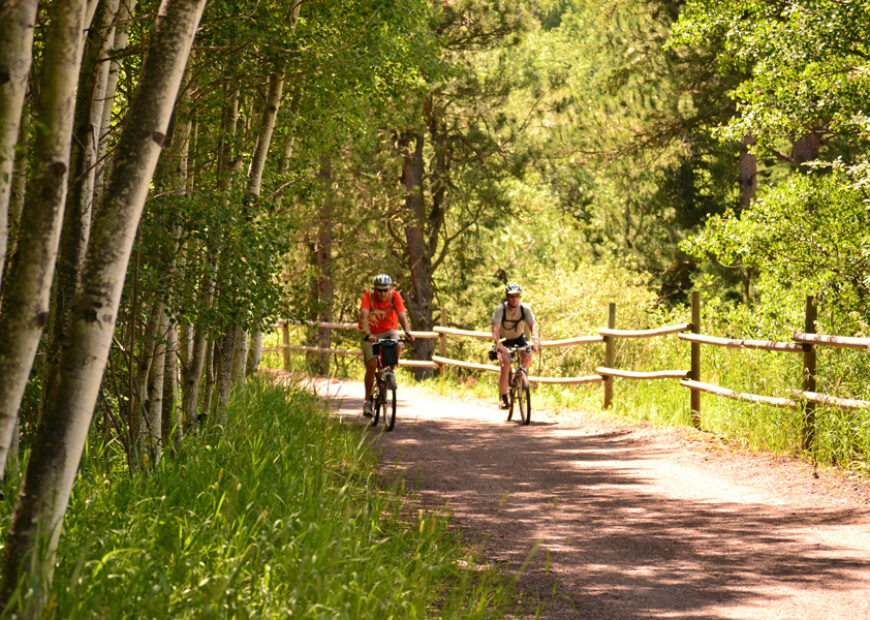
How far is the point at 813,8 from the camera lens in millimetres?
10352

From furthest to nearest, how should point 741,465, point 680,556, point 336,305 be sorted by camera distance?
point 336,305, point 741,465, point 680,556

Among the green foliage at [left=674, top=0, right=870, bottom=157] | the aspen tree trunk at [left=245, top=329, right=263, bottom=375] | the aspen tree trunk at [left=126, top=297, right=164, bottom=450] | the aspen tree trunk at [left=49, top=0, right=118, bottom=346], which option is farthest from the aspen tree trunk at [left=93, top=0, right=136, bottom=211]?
the green foliage at [left=674, top=0, right=870, bottom=157]

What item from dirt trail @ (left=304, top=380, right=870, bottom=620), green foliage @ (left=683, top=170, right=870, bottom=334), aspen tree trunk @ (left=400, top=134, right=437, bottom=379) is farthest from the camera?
aspen tree trunk @ (left=400, top=134, right=437, bottom=379)

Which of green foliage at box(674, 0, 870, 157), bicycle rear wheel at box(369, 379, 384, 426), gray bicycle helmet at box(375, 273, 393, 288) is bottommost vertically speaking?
bicycle rear wheel at box(369, 379, 384, 426)

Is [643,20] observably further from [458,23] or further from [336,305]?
A: [336,305]

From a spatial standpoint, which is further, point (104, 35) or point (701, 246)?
point (701, 246)

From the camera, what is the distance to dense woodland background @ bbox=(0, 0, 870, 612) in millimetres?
3490

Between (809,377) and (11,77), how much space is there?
8.17m

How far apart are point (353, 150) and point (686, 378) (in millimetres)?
13635

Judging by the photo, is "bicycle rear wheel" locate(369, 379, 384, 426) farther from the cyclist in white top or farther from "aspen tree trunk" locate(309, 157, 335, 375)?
"aspen tree trunk" locate(309, 157, 335, 375)

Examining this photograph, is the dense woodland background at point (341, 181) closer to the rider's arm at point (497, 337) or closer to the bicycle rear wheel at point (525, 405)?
the rider's arm at point (497, 337)

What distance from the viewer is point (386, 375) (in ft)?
39.5

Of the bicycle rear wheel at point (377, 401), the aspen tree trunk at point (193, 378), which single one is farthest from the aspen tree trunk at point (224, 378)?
the bicycle rear wheel at point (377, 401)

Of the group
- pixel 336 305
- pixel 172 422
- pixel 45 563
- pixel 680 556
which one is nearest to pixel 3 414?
pixel 45 563
